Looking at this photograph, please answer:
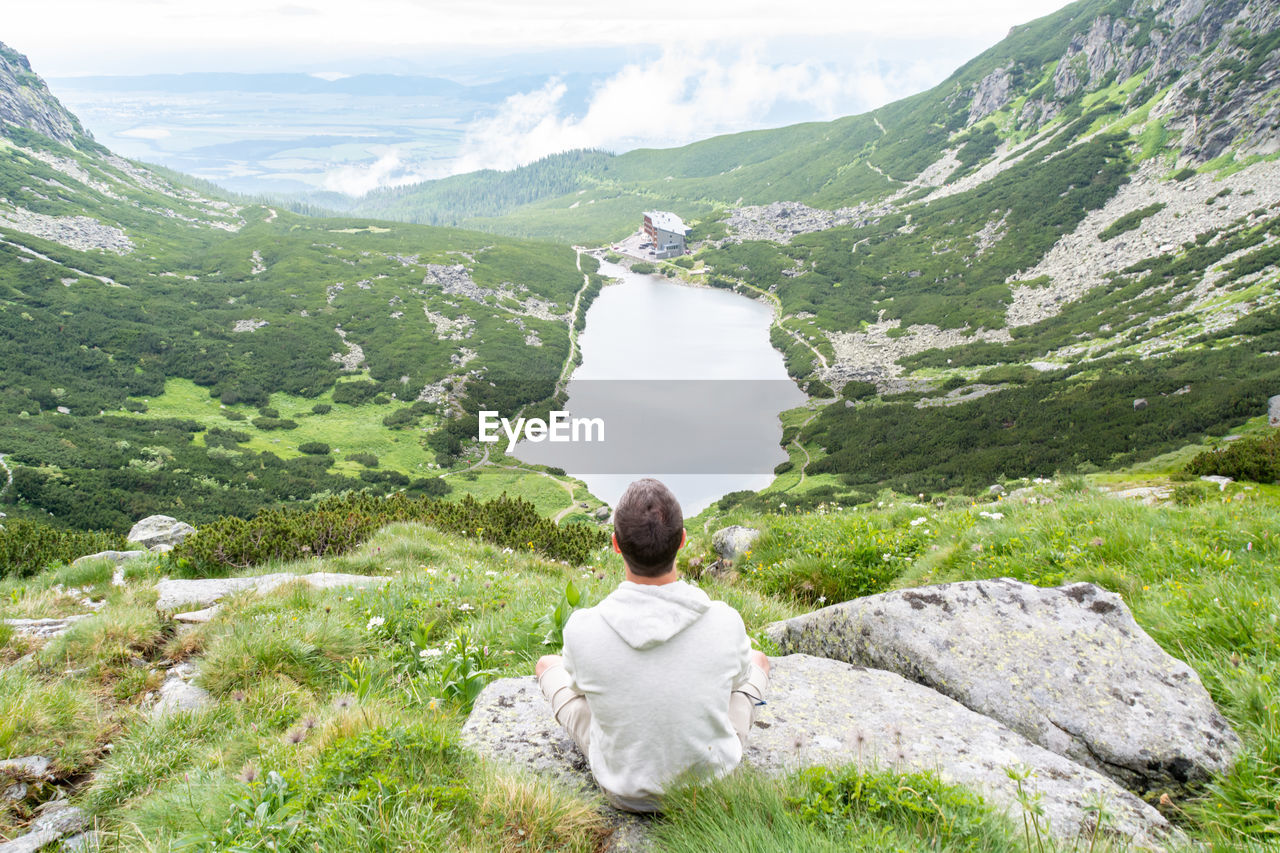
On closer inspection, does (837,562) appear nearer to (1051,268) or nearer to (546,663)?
(546,663)

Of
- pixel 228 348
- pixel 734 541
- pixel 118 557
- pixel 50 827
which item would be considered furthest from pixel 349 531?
pixel 228 348

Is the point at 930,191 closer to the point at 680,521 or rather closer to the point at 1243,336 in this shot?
the point at 1243,336

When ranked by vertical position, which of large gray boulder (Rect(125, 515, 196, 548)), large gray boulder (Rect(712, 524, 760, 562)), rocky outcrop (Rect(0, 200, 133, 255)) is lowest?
large gray boulder (Rect(125, 515, 196, 548))

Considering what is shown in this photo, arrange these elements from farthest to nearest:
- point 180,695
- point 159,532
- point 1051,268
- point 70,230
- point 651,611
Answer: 1. point 70,230
2. point 1051,268
3. point 159,532
4. point 180,695
5. point 651,611

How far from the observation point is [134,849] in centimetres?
319

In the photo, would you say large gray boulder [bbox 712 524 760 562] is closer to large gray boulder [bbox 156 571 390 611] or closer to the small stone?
large gray boulder [bbox 156 571 390 611]

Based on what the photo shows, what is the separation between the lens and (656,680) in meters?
3.43

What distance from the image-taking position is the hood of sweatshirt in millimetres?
3342

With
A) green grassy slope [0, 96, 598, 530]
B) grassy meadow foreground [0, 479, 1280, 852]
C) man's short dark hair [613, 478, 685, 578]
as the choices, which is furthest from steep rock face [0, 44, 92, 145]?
man's short dark hair [613, 478, 685, 578]

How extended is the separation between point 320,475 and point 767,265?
344ft

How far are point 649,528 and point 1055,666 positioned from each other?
350 centimetres

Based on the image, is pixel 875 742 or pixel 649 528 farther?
pixel 875 742

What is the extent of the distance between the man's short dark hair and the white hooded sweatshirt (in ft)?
0.47

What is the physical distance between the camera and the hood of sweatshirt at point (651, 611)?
334 cm
